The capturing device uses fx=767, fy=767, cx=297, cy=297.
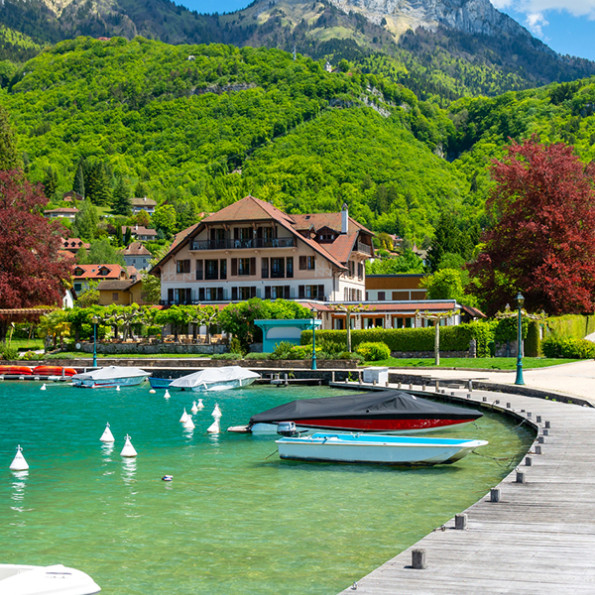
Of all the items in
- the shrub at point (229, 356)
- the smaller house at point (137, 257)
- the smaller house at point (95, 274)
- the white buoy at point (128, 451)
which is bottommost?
the white buoy at point (128, 451)

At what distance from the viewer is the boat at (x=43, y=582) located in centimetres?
817

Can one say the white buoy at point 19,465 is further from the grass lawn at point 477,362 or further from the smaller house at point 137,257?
the smaller house at point 137,257

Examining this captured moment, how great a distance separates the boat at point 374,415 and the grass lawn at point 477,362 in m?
23.7

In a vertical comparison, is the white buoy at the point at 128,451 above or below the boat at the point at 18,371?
below

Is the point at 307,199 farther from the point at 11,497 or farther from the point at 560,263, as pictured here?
the point at 11,497

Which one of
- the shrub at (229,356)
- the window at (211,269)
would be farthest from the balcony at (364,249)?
the shrub at (229,356)

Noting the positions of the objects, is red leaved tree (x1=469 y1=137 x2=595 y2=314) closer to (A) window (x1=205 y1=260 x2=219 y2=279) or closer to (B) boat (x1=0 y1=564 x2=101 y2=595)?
(A) window (x1=205 y1=260 x2=219 y2=279)

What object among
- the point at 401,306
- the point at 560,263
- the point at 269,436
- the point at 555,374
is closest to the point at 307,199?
the point at 401,306

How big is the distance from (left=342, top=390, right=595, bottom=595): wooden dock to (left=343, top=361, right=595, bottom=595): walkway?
0.01m

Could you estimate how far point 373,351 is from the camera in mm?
56000

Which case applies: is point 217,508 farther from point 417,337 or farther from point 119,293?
point 119,293

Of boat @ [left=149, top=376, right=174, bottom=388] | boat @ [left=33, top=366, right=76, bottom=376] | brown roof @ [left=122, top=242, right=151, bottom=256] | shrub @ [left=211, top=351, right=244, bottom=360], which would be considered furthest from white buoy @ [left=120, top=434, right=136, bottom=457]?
brown roof @ [left=122, top=242, right=151, bottom=256]

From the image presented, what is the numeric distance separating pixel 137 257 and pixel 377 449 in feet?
569

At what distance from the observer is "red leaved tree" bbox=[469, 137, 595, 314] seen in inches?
2271
